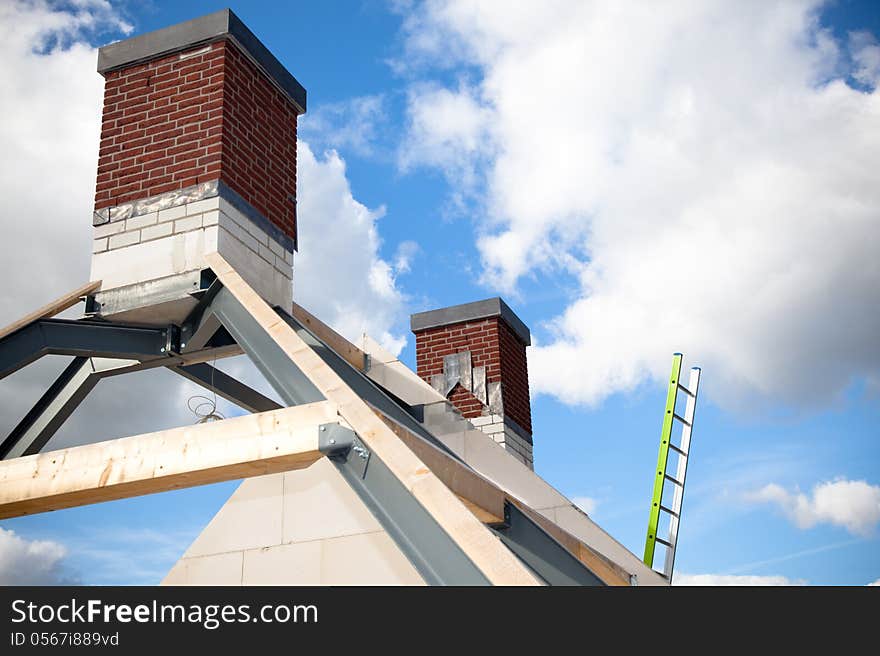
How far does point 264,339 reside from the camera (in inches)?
235

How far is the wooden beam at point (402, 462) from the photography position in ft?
13.2

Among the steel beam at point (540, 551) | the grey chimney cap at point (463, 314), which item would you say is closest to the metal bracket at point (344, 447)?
the steel beam at point (540, 551)

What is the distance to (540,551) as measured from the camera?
614 centimetres

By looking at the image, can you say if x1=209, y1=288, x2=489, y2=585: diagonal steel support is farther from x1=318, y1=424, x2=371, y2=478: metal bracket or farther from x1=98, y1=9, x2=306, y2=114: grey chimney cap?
x1=98, y1=9, x2=306, y2=114: grey chimney cap

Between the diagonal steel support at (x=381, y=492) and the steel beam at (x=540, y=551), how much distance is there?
143 cm

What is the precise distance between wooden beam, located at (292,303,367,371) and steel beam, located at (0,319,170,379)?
115cm

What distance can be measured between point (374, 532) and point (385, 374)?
1908mm

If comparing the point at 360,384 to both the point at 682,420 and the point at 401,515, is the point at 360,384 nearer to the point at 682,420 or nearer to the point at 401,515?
the point at 401,515

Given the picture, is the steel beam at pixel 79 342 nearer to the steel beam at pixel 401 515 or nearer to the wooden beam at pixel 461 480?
the wooden beam at pixel 461 480

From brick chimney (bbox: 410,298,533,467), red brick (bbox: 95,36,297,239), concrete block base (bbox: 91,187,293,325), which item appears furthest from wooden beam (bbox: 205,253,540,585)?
brick chimney (bbox: 410,298,533,467)

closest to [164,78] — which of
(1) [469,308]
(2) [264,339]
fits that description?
(2) [264,339]
